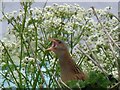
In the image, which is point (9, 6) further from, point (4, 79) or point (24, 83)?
point (24, 83)

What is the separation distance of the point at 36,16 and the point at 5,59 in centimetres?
17

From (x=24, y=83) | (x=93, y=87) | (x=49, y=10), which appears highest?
(x=49, y=10)

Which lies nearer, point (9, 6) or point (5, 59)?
point (5, 59)

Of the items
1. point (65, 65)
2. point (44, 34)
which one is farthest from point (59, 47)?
point (44, 34)

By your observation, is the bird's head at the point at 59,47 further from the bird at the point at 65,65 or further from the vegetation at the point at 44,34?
the vegetation at the point at 44,34

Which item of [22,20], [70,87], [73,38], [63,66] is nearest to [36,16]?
[22,20]

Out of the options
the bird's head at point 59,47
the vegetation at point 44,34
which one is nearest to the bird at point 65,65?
the bird's head at point 59,47

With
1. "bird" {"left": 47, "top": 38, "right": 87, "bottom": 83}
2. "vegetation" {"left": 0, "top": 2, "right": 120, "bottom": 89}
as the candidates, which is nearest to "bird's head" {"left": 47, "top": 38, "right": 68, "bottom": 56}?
"bird" {"left": 47, "top": 38, "right": 87, "bottom": 83}

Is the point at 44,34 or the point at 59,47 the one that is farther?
the point at 44,34

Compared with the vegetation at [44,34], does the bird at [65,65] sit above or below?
below

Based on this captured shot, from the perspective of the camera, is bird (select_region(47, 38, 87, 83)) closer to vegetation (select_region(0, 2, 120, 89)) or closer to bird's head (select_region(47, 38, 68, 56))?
bird's head (select_region(47, 38, 68, 56))

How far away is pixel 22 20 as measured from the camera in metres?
1.13

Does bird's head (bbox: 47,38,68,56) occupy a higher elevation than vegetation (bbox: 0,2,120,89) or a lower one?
lower

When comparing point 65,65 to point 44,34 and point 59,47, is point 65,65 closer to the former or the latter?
point 59,47
